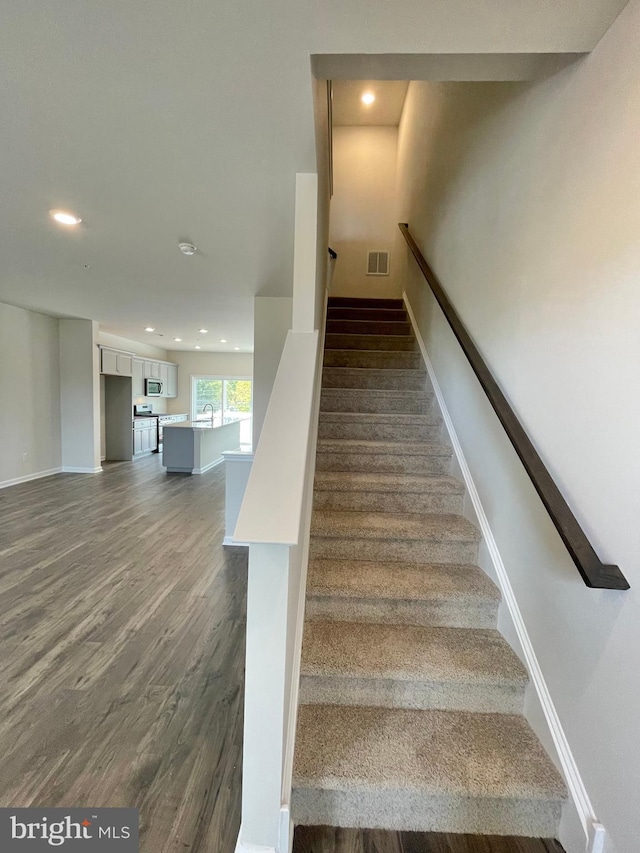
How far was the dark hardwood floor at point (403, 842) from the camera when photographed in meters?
1.21

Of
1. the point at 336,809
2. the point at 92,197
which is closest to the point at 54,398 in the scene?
the point at 92,197

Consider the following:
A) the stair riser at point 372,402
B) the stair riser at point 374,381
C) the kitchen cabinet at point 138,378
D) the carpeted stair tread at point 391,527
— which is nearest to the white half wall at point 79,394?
the kitchen cabinet at point 138,378

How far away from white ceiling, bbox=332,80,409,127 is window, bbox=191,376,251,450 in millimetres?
7031

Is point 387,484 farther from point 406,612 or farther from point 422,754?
point 422,754

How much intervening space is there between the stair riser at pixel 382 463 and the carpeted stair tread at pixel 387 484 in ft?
0.42

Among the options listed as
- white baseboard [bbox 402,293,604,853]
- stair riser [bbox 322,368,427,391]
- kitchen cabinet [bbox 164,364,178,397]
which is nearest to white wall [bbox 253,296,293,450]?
stair riser [bbox 322,368,427,391]

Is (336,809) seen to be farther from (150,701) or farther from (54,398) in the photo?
(54,398)

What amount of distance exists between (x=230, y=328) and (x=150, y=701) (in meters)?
6.03

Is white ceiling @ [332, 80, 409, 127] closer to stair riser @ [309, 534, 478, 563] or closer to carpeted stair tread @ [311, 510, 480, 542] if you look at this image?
carpeted stair tread @ [311, 510, 480, 542]

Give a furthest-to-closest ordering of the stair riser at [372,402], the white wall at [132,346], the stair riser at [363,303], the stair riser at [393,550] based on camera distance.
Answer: the white wall at [132,346] → the stair riser at [363,303] → the stair riser at [372,402] → the stair riser at [393,550]

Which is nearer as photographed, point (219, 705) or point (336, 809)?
point (336, 809)

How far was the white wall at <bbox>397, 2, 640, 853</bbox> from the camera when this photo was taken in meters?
1.09

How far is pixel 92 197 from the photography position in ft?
7.70

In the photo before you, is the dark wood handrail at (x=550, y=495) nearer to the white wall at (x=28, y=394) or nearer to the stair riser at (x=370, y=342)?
the stair riser at (x=370, y=342)
